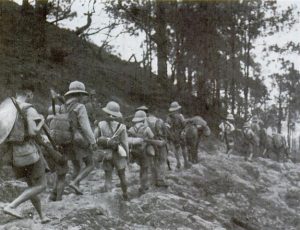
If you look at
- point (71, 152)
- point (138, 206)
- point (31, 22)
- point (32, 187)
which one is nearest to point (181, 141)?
point (138, 206)

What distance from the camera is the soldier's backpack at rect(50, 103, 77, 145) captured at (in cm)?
888

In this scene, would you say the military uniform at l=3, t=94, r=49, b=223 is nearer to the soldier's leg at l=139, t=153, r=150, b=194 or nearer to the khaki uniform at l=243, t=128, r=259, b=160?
the soldier's leg at l=139, t=153, r=150, b=194

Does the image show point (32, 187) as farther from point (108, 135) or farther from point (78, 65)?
point (78, 65)

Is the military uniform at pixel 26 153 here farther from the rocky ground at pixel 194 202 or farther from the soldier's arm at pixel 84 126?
the soldier's arm at pixel 84 126

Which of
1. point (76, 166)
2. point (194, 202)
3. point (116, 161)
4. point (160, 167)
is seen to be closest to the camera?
point (76, 166)

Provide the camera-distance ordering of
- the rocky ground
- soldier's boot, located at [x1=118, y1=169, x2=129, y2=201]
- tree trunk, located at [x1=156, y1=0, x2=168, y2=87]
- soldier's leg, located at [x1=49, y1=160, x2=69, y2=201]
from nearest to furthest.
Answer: soldier's leg, located at [x1=49, y1=160, x2=69, y2=201]
the rocky ground
soldier's boot, located at [x1=118, y1=169, x2=129, y2=201]
tree trunk, located at [x1=156, y1=0, x2=168, y2=87]

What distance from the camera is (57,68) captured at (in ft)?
74.1

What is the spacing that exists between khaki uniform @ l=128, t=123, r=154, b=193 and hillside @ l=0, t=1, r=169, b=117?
250 inches

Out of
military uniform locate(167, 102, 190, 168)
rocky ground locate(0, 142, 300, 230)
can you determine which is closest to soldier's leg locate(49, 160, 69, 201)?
rocky ground locate(0, 142, 300, 230)

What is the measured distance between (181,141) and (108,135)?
5979 millimetres

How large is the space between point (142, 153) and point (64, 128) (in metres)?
2.99

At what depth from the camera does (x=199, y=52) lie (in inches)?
1080

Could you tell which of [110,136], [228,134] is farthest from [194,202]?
[228,134]

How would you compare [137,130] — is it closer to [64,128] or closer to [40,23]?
[64,128]
